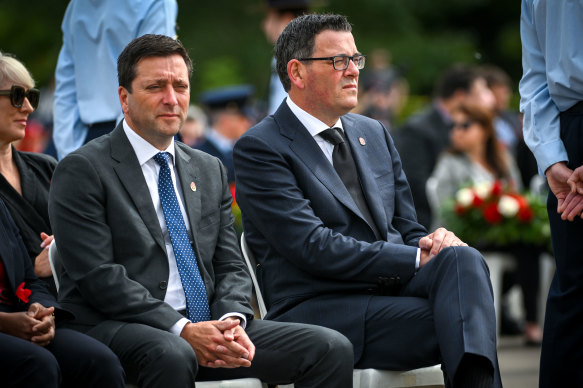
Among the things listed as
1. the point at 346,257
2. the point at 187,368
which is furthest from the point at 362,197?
the point at 187,368

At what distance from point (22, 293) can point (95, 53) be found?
5.58ft

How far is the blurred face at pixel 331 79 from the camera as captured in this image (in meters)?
4.95

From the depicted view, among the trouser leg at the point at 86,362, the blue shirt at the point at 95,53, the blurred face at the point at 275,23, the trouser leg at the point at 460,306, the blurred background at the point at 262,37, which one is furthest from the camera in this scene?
the blurred background at the point at 262,37

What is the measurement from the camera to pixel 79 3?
5676 mm

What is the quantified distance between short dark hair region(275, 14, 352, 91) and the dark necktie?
1.13 feet

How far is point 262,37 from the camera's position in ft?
88.8

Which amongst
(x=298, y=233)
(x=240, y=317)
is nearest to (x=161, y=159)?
(x=298, y=233)

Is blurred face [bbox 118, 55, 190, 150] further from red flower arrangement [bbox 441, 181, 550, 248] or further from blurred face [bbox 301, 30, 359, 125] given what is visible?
red flower arrangement [bbox 441, 181, 550, 248]

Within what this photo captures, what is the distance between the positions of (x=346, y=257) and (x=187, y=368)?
0.94 m

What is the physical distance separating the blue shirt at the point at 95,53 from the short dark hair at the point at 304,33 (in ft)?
2.54

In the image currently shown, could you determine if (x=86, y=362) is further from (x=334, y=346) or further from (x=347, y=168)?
(x=347, y=168)

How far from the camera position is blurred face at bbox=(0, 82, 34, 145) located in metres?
5.11

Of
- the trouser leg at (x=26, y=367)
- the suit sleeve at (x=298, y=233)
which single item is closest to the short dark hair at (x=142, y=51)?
the suit sleeve at (x=298, y=233)

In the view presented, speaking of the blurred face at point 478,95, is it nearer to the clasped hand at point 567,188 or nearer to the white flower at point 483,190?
the white flower at point 483,190
